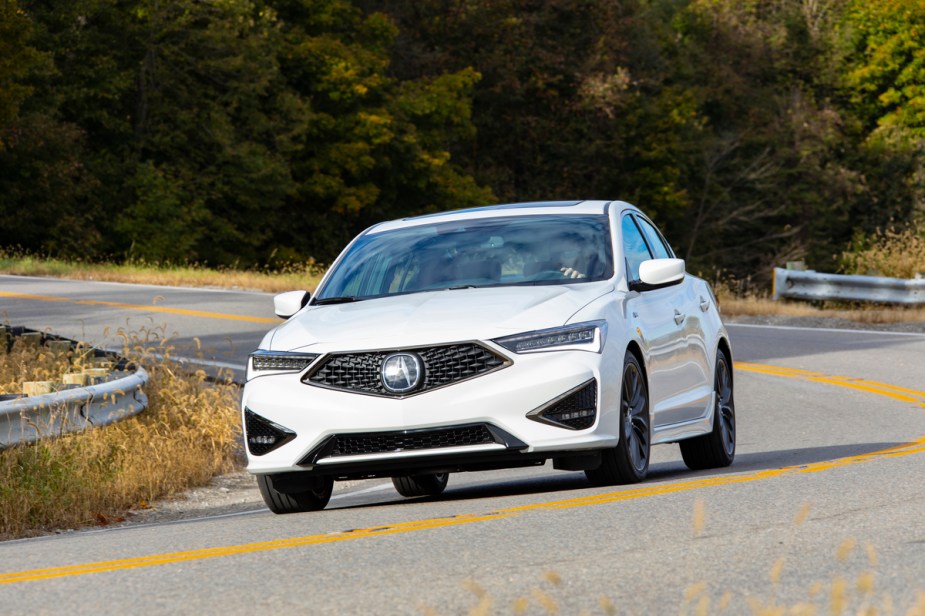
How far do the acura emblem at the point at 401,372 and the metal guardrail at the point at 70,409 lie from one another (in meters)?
2.91

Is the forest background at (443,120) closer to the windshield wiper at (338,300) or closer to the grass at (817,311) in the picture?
the grass at (817,311)

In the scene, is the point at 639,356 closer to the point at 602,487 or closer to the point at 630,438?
the point at 630,438

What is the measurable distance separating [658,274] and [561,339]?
1.11m

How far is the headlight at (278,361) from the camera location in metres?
8.74

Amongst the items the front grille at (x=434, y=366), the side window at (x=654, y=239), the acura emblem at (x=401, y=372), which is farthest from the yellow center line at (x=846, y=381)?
the acura emblem at (x=401, y=372)

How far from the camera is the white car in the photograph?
8.52m

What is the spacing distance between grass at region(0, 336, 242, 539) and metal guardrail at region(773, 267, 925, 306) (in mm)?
14670

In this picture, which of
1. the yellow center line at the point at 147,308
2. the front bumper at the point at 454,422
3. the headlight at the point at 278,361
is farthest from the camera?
the yellow center line at the point at 147,308

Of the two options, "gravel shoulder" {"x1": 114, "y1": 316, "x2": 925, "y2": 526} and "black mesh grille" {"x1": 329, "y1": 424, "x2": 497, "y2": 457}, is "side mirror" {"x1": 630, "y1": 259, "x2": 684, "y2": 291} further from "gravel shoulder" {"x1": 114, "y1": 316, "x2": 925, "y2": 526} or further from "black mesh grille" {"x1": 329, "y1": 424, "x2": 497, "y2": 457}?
"gravel shoulder" {"x1": 114, "y1": 316, "x2": 925, "y2": 526}

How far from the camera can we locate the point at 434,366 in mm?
8523

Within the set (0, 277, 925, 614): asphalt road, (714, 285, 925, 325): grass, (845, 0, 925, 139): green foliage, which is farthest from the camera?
(845, 0, 925, 139): green foliage

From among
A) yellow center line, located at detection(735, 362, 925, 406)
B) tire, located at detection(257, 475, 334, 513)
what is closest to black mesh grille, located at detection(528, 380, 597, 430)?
tire, located at detection(257, 475, 334, 513)

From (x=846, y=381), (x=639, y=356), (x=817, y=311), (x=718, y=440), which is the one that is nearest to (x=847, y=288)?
(x=817, y=311)

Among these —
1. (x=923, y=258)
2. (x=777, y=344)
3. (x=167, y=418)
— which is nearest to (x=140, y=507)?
(x=167, y=418)
